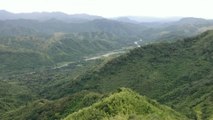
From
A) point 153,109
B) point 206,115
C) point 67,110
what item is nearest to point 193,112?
point 206,115

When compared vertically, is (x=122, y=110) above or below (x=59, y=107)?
above

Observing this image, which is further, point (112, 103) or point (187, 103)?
point (187, 103)

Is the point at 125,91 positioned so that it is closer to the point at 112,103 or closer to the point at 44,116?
the point at 112,103

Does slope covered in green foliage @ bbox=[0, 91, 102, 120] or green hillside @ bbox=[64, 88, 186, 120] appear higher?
green hillside @ bbox=[64, 88, 186, 120]

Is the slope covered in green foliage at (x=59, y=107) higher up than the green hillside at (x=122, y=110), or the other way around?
the green hillside at (x=122, y=110)

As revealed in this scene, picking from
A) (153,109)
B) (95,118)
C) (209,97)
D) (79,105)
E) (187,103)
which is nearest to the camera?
(95,118)

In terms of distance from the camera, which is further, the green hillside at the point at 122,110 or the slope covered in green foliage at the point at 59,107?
the slope covered in green foliage at the point at 59,107

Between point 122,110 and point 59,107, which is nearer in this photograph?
point 122,110

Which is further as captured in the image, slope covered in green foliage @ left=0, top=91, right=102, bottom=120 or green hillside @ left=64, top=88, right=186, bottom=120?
slope covered in green foliage @ left=0, top=91, right=102, bottom=120
